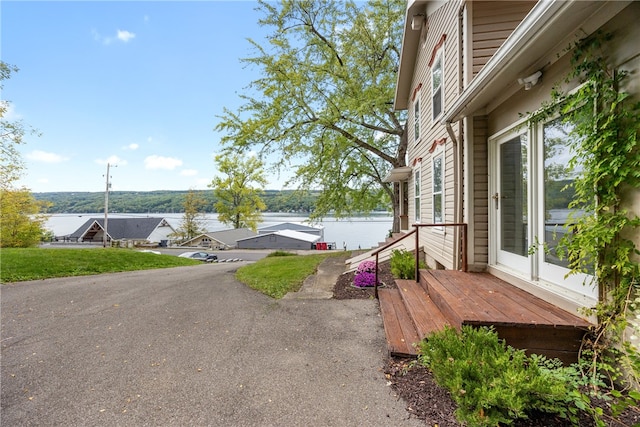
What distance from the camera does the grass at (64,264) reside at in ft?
26.8

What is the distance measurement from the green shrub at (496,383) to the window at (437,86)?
17.7 ft

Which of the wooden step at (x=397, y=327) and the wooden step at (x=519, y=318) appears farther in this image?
the wooden step at (x=397, y=327)

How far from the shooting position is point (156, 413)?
2.40 meters

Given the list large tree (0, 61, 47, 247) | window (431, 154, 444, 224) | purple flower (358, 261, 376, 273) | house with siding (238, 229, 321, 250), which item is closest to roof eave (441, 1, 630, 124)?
window (431, 154, 444, 224)

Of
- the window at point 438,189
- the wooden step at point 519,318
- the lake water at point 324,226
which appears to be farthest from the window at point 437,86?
the lake water at point 324,226

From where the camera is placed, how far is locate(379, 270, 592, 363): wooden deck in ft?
8.41

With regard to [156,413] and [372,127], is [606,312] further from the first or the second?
[372,127]

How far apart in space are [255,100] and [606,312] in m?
13.9

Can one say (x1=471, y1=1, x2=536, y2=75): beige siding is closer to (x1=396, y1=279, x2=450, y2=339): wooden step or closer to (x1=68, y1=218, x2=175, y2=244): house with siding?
(x1=396, y1=279, x2=450, y2=339): wooden step

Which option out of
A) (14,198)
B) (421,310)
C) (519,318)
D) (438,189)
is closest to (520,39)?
(519,318)

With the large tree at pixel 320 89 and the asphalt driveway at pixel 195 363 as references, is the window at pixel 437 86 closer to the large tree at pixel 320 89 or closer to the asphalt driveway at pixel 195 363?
the asphalt driveway at pixel 195 363

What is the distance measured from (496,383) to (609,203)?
5.60 ft

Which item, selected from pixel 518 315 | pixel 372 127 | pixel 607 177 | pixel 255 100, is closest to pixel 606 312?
pixel 518 315

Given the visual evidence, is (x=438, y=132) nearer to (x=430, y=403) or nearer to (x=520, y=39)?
(x=520, y=39)
